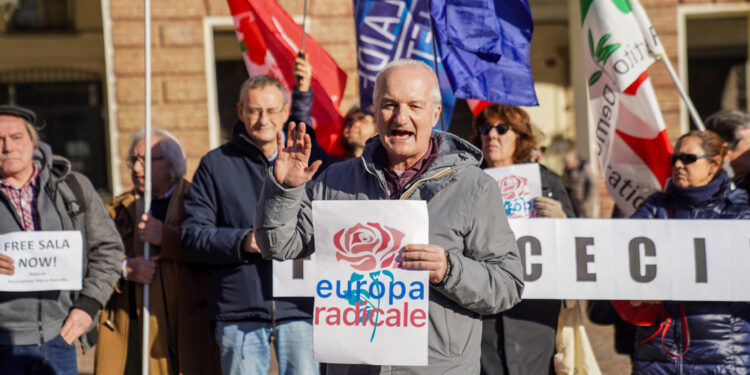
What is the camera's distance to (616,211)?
545 centimetres

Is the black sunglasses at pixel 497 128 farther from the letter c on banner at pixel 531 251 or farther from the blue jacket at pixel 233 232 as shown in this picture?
the blue jacket at pixel 233 232

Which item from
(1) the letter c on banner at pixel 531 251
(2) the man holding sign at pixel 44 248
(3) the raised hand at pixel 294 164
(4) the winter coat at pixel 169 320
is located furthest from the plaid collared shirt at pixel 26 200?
(1) the letter c on banner at pixel 531 251

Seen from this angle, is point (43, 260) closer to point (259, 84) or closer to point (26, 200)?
point (26, 200)

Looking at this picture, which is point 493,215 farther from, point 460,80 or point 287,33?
point 287,33

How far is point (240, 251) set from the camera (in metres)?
4.02

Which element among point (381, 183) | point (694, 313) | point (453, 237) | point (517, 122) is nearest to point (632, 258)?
point (694, 313)

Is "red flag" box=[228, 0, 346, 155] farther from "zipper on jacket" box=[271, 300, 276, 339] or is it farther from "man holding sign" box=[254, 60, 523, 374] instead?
"man holding sign" box=[254, 60, 523, 374]

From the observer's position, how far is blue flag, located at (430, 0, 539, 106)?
444 cm

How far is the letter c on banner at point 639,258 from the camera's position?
4.14 meters

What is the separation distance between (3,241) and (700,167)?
3.23 m

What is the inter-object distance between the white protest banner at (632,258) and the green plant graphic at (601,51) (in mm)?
1226

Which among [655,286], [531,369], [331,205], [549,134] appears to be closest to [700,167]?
[655,286]

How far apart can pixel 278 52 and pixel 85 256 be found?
1856 mm

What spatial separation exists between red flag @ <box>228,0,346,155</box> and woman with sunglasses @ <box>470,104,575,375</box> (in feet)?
3.67
